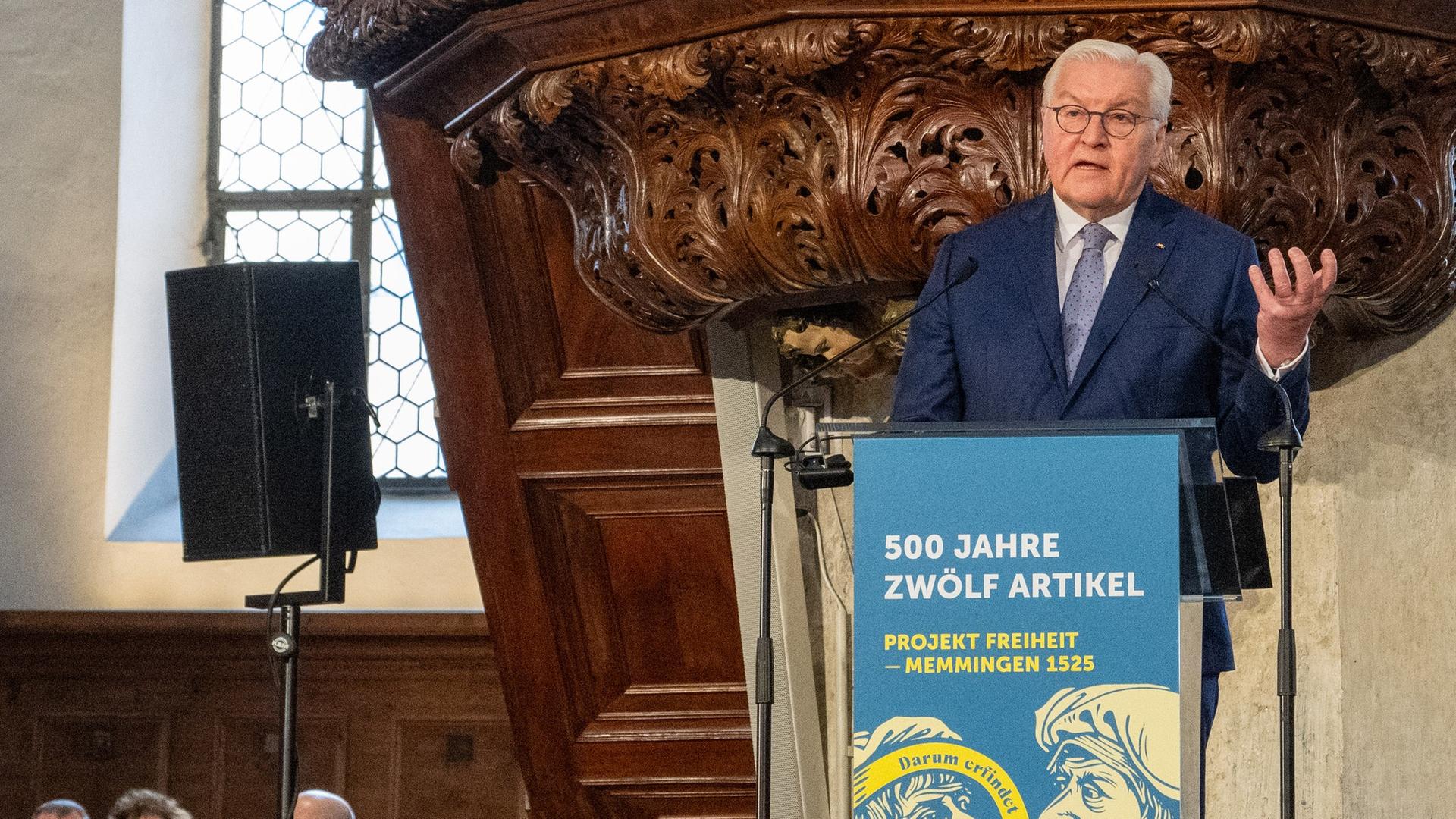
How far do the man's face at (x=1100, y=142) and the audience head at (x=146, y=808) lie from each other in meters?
3.23

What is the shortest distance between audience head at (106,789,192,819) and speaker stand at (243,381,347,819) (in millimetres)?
1320

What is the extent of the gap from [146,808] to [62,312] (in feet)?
6.72

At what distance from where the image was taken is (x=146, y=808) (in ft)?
15.5

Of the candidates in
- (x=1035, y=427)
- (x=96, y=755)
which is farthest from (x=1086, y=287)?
(x=96, y=755)

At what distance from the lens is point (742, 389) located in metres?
4.20

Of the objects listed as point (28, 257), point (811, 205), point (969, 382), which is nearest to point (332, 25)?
point (811, 205)

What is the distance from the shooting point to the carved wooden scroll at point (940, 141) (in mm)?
2904

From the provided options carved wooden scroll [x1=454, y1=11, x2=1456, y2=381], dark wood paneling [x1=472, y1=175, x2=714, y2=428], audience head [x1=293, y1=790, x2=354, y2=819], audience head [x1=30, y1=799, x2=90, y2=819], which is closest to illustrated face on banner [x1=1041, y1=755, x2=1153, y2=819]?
carved wooden scroll [x1=454, y1=11, x2=1456, y2=381]

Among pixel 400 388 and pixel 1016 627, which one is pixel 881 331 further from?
pixel 400 388

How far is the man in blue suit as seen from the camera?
2654 mm

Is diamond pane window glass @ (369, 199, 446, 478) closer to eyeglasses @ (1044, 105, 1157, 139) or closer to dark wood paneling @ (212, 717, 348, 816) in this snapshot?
dark wood paneling @ (212, 717, 348, 816)

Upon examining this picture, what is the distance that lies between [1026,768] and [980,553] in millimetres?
259

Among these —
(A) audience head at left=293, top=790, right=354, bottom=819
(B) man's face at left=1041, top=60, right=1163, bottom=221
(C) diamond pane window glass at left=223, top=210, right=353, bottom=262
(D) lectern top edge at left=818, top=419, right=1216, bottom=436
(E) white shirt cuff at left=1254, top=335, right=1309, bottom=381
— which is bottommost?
(A) audience head at left=293, top=790, right=354, bottom=819

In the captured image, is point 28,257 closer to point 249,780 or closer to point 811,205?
point 249,780
